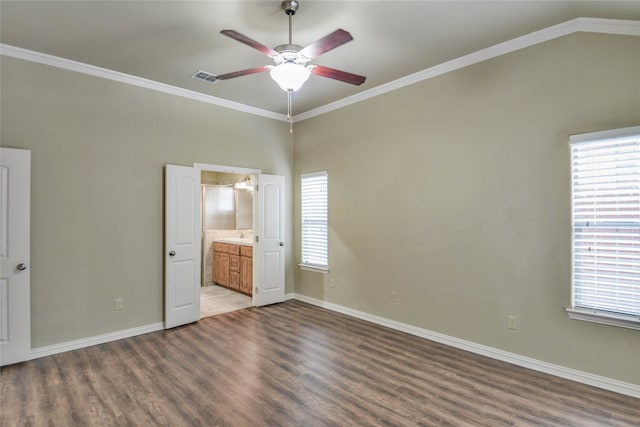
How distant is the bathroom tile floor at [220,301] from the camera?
5051 mm

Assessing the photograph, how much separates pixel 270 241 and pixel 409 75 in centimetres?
313

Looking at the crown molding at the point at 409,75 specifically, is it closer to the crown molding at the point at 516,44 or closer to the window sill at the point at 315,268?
the crown molding at the point at 516,44

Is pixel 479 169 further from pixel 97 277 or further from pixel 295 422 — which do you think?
pixel 97 277

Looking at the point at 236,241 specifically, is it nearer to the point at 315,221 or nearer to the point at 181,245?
the point at 315,221

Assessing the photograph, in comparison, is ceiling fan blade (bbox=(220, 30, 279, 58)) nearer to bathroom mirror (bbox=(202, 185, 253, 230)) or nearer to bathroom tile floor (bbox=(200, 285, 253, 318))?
bathroom tile floor (bbox=(200, 285, 253, 318))

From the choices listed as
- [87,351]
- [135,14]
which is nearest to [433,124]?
[135,14]

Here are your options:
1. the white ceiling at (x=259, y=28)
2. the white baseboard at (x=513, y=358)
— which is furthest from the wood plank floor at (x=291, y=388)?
the white ceiling at (x=259, y=28)

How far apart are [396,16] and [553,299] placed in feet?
9.39

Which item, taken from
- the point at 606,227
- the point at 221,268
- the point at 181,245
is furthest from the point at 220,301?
the point at 606,227

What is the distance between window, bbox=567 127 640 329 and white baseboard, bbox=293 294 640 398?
497mm

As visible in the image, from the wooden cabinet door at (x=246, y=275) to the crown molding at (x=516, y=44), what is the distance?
10.5 feet

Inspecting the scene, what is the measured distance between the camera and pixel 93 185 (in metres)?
3.78

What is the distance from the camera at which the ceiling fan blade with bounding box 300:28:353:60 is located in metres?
2.12

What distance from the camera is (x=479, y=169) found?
3520 mm
